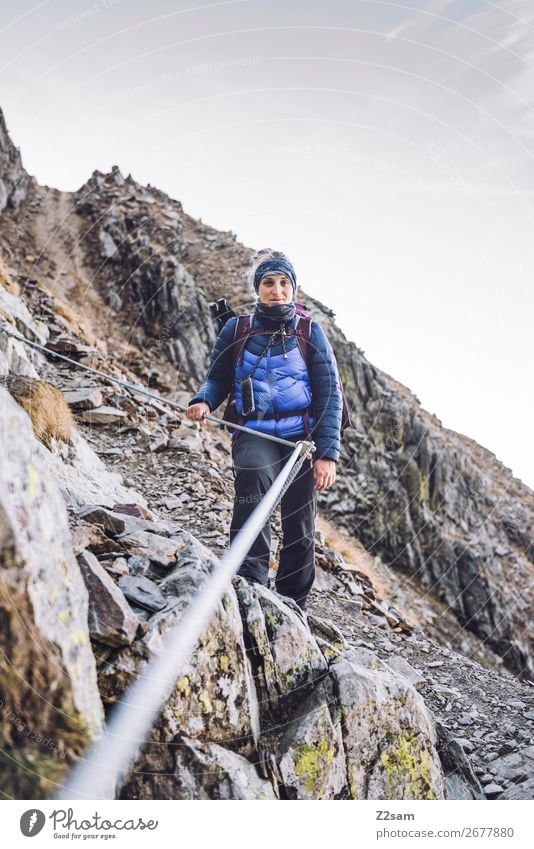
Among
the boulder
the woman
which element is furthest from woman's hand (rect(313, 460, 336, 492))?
the boulder

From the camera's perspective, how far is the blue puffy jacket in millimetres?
4082

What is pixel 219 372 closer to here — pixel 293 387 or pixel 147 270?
pixel 293 387

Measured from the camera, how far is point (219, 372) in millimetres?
4457

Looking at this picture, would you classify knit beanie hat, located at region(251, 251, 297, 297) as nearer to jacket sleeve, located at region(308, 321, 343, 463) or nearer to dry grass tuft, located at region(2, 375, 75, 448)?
jacket sleeve, located at region(308, 321, 343, 463)

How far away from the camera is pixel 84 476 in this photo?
4.86 m

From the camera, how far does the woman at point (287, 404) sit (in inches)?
161

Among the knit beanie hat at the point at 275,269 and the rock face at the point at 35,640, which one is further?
the knit beanie hat at the point at 275,269

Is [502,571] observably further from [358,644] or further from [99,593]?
[99,593]

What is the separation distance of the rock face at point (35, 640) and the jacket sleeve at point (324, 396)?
7.77 ft

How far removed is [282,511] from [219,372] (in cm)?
135

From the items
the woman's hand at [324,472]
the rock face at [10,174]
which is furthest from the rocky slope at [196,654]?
the rock face at [10,174]

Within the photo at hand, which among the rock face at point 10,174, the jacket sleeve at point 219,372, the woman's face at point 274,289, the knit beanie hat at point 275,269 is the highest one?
the rock face at point 10,174

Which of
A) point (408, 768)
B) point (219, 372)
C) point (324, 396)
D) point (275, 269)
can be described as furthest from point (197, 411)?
point (408, 768)

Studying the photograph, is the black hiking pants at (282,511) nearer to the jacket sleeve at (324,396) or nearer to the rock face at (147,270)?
the jacket sleeve at (324,396)
